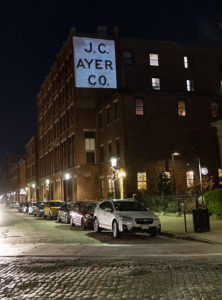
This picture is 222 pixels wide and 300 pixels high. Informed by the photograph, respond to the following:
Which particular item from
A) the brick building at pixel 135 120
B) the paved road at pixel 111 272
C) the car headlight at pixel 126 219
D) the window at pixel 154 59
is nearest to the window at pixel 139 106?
the brick building at pixel 135 120

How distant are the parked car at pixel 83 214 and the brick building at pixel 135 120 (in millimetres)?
6548

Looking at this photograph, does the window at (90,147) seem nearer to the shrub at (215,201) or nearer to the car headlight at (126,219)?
the shrub at (215,201)

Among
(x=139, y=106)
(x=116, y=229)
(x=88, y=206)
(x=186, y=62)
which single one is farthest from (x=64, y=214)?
(x=186, y=62)

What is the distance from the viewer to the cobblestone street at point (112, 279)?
702cm

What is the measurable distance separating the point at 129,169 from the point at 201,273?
2798 centimetres

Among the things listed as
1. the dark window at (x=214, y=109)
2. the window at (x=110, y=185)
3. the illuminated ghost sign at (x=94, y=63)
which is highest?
the dark window at (x=214, y=109)

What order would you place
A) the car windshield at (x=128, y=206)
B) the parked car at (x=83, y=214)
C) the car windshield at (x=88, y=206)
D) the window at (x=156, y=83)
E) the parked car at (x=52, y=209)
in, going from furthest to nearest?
1. the window at (x=156, y=83)
2. the parked car at (x=52, y=209)
3. the car windshield at (x=88, y=206)
4. the parked car at (x=83, y=214)
5. the car windshield at (x=128, y=206)

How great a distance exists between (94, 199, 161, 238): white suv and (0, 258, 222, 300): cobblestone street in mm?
5302

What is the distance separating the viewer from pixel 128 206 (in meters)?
17.9

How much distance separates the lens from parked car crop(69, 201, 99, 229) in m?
20.8

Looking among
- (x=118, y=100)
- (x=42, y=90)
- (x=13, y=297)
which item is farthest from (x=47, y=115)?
(x=13, y=297)

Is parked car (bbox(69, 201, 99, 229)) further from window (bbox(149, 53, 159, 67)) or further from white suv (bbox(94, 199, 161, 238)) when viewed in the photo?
window (bbox(149, 53, 159, 67))

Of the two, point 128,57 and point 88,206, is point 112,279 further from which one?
point 128,57

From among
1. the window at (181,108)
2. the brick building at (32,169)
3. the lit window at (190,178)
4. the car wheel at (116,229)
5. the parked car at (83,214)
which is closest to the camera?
the car wheel at (116,229)
